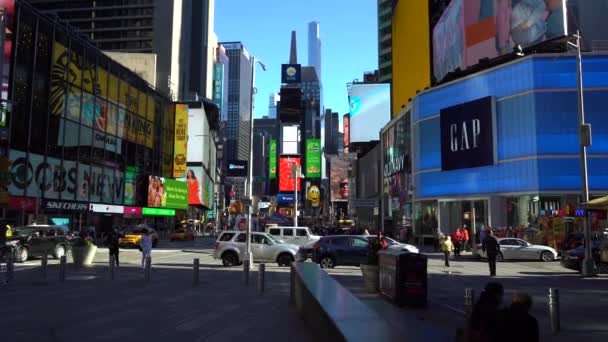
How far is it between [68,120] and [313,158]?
3701 inches

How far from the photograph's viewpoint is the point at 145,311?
11.4 metres

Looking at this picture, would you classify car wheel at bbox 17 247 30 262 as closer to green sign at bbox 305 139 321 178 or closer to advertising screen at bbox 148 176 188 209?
advertising screen at bbox 148 176 188 209

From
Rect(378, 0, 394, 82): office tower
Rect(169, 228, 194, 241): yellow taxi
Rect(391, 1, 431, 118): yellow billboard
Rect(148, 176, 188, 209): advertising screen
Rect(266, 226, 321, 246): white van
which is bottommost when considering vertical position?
Rect(169, 228, 194, 241): yellow taxi

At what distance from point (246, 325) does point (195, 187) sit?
93.9 meters

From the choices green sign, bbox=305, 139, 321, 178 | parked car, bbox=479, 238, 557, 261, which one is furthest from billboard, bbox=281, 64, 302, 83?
parked car, bbox=479, 238, 557, 261

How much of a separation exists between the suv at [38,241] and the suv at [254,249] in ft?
26.5

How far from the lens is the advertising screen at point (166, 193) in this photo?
66.6m

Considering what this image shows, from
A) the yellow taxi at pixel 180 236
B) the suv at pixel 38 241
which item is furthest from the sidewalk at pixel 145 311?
the yellow taxi at pixel 180 236

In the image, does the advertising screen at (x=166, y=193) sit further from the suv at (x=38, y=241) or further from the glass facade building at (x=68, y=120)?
the suv at (x=38, y=241)

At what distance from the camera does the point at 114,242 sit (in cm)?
2206

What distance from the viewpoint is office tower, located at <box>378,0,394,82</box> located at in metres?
121

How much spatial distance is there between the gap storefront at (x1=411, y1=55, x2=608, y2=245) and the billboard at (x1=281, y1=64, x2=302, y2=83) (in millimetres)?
126287

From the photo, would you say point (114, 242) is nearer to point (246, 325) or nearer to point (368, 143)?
point (246, 325)

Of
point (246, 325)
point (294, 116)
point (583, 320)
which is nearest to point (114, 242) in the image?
point (246, 325)
